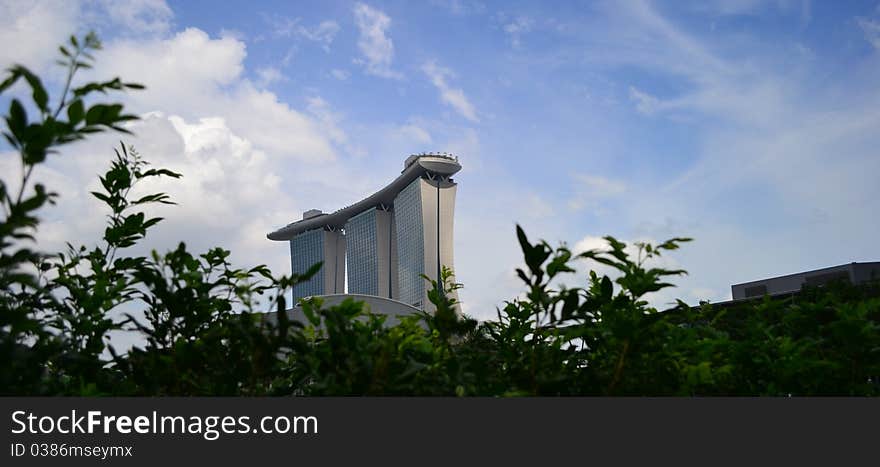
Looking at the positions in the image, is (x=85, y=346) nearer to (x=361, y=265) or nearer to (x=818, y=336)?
(x=818, y=336)

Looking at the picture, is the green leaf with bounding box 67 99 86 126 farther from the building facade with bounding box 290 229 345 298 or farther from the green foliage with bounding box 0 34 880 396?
the building facade with bounding box 290 229 345 298

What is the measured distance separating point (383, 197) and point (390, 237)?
6516mm

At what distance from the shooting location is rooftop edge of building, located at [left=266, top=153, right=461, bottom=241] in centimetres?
7906

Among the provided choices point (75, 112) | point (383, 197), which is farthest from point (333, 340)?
point (383, 197)

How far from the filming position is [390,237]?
94.2 metres

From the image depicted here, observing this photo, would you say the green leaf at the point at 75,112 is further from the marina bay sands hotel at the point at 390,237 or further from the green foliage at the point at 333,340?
the marina bay sands hotel at the point at 390,237

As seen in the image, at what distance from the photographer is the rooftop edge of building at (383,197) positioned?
79062 millimetres

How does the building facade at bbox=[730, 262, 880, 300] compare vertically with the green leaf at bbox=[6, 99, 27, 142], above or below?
above

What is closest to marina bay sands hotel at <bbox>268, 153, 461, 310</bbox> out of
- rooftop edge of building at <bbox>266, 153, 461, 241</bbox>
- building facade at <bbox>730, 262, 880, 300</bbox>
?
rooftop edge of building at <bbox>266, 153, 461, 241</bbox>

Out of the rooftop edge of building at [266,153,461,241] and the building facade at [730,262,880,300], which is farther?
the rooftop edge of building at [266,153,461,241]

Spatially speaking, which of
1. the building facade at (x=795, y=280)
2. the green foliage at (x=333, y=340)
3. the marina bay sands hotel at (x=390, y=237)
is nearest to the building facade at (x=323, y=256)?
the marina bay sands hotel at (x=390, y=237)

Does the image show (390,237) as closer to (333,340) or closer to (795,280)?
(795,280)

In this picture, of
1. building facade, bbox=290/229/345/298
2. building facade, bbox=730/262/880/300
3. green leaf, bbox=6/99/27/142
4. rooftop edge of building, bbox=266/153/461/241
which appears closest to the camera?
green leaf, bbox=6/99/27/142
